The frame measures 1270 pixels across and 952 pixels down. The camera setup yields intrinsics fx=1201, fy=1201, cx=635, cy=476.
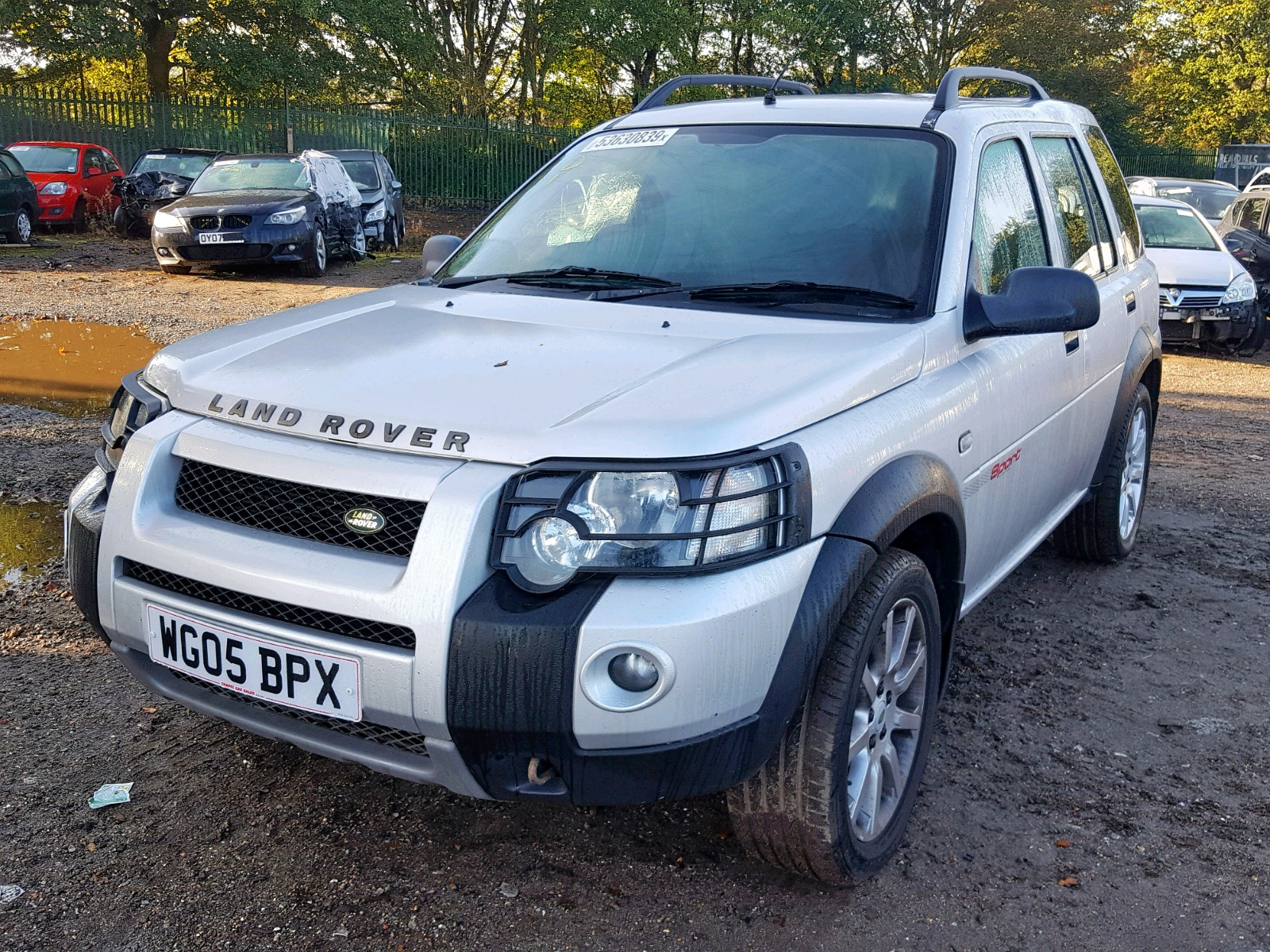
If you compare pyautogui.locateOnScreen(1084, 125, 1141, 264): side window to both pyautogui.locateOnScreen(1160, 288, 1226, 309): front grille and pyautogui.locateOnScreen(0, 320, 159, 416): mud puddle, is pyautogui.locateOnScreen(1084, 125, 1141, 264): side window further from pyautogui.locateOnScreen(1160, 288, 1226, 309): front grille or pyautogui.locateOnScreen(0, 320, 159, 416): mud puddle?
pyautogui.locateOnScreen(1160, 288, 1226, 309): front grille

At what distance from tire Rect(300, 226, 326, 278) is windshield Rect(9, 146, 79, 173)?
6.88 metres

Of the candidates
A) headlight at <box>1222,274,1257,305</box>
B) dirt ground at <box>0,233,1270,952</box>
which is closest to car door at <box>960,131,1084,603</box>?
dirt ground at <box>0,233,1270,952</box>

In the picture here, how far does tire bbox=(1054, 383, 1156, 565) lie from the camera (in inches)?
191

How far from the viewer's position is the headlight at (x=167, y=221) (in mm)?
14359

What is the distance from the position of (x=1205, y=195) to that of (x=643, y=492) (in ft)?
57.1

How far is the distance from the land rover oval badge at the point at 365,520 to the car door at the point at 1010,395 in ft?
5.10

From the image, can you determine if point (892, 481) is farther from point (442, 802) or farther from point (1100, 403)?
point (1100, 403)

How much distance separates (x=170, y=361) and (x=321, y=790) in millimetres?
1169

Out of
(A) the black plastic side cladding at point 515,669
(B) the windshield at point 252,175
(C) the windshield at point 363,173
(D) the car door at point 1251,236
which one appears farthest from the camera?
(C) the windshield at point 363,173

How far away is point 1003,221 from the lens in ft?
12.0

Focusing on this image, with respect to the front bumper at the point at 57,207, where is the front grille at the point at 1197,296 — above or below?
below

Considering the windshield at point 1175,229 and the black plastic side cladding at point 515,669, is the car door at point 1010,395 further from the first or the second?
the windshield at point 1175,229

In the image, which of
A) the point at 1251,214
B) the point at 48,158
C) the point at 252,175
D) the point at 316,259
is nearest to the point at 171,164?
the point at 48,158

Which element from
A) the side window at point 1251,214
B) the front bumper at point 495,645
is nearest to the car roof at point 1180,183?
the side window at point 1251,214
